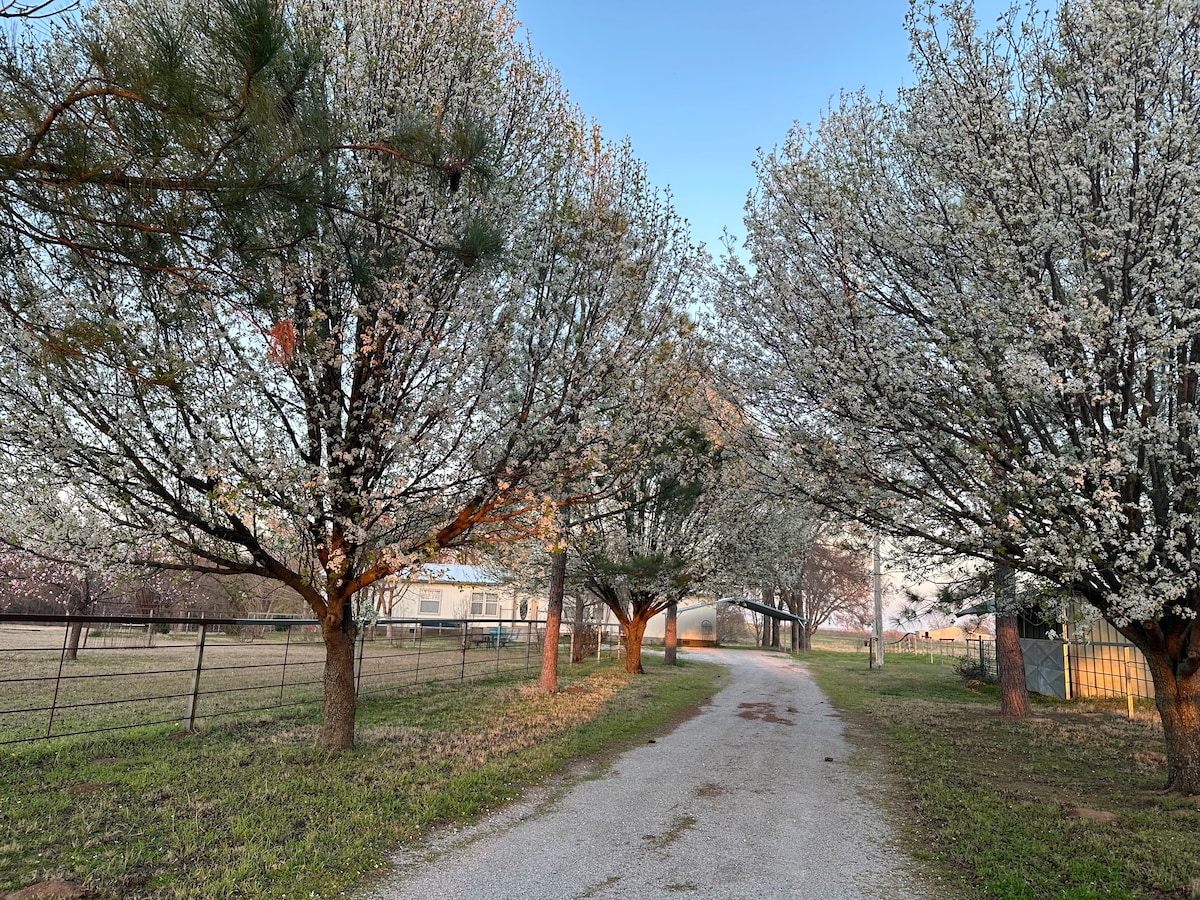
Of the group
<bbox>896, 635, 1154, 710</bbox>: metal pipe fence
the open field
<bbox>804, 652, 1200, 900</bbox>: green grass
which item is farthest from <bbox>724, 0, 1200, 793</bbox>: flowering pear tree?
<bbox>896, 635, 1154, 710</bbox>: metal pipe fence

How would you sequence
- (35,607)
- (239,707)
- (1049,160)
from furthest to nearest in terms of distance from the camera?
1. (35,607)
2. (239,707)
3. (1049,160)

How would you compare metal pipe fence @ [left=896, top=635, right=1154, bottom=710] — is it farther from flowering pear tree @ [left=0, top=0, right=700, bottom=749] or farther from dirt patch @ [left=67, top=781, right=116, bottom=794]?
dirt patch @ [left=67, top=781, right=116, bottom=794]

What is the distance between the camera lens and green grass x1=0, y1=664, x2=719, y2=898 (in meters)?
4.13

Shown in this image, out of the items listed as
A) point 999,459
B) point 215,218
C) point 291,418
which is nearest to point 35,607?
point 291,418

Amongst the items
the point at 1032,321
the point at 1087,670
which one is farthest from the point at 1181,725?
the point at 1087,670

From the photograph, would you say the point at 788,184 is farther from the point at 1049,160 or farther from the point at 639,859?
the point at 639,859

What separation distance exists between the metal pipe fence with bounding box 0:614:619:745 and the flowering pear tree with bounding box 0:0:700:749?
143cm

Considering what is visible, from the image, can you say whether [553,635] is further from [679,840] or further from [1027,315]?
[1027,315]

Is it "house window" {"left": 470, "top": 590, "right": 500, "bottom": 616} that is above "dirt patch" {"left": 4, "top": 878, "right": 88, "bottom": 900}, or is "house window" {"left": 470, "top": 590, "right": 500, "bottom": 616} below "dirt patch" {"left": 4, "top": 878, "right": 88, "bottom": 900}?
above

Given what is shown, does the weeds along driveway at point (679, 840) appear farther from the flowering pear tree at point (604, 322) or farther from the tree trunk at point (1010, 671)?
the tree trunk at point (1010, 671)

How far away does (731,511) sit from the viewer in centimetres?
1905

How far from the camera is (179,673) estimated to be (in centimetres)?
1570

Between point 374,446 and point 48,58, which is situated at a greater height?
point 48,58

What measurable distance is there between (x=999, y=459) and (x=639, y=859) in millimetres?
4688
